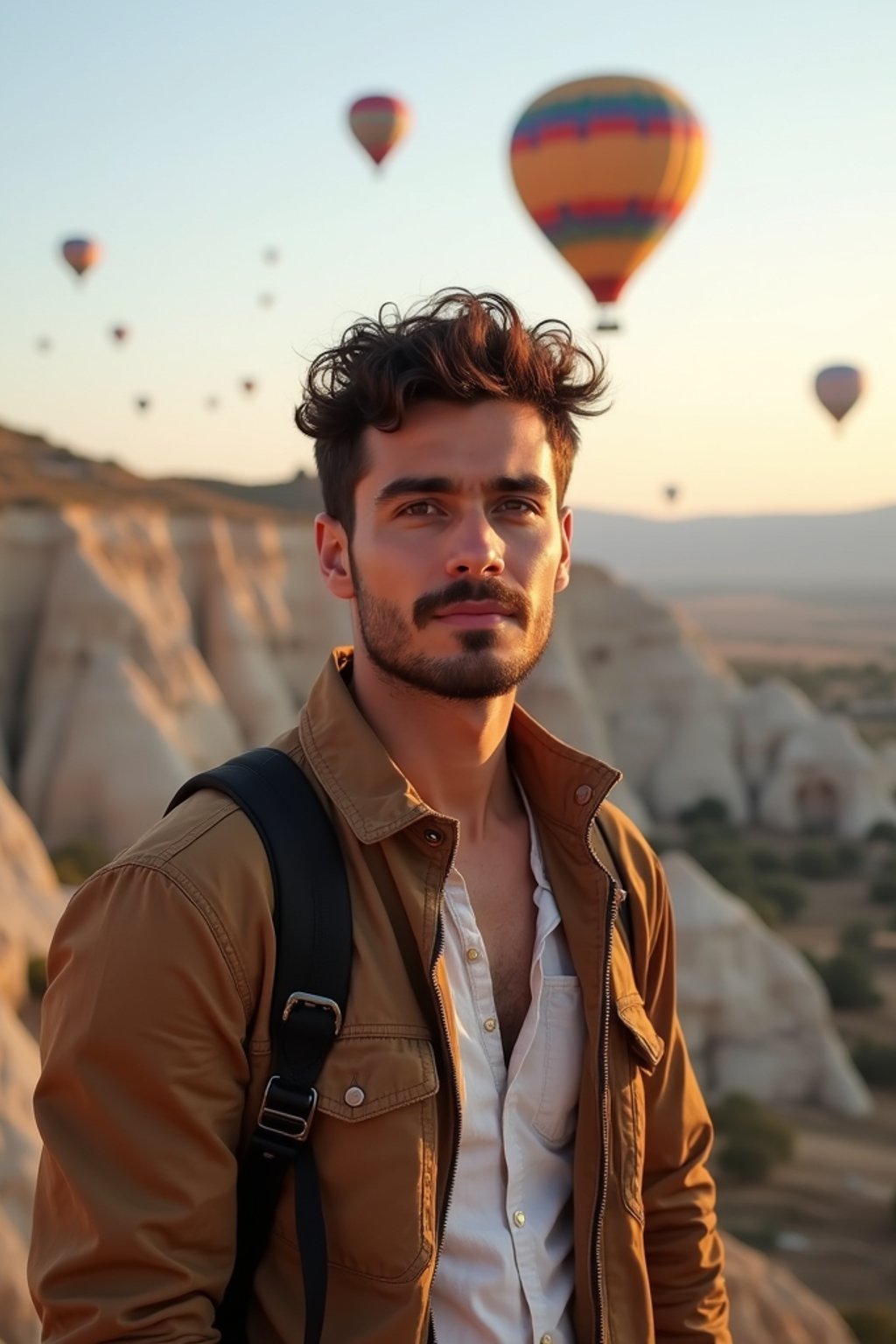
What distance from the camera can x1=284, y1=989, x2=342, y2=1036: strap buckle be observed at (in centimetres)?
216

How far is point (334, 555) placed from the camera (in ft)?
9.29

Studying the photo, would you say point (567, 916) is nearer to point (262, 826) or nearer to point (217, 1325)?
point (262, 826)

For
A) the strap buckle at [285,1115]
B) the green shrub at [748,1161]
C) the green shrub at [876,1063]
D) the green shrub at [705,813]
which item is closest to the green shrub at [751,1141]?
the green shrub at [748,1161]

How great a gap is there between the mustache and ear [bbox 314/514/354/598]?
0.68 ft

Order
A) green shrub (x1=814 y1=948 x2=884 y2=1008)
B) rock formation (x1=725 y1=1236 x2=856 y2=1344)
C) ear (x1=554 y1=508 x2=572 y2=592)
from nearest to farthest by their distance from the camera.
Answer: ear (x1=554 y1=508 x2=572 y2=592)
rock formation (x1=725 y1=1236 x2=856 y2=1344)
green shrub (x1=814 y1=948 x2=884 y2=1008)

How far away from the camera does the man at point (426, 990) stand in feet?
6.89

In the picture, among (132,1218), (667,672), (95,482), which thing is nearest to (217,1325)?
(132,1218)

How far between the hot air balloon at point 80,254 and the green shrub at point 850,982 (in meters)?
28.8

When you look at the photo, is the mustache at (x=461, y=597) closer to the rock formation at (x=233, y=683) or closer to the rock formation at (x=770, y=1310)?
the rock formation at (x=770, y=1310)

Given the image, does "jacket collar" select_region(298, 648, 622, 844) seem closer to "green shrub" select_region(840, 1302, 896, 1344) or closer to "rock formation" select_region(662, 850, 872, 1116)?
"green shrub" select_region(840, 1302, 896, 1344)

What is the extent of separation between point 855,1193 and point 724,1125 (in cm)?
161

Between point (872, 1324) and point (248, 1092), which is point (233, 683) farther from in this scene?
point (248, 1092)

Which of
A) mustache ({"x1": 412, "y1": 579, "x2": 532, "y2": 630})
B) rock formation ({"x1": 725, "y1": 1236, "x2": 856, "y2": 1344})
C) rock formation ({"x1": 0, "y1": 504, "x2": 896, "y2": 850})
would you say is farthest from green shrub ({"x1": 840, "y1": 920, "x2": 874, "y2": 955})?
mustache ({"x1": 412, "y1": 579, "x2": 532, "y2": 630})

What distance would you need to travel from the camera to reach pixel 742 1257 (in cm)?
825
